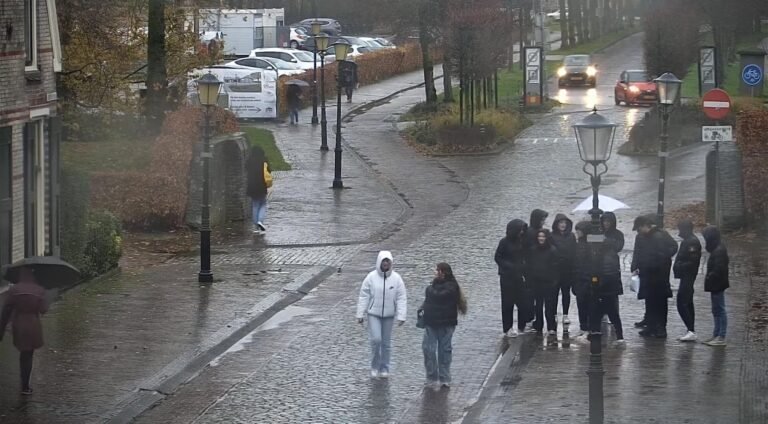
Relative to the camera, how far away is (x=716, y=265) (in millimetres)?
17609

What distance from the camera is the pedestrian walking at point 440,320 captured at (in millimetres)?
15625

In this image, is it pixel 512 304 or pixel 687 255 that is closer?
pixel 687 255

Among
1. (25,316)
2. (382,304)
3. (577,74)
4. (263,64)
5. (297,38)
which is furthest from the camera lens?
(297,38)

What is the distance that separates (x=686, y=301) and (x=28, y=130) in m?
10.1

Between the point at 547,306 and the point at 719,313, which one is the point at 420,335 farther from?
the point at 719,313

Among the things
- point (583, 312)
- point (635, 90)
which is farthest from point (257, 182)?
point (635, 90)

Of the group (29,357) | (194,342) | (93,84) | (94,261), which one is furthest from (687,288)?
(93,84)

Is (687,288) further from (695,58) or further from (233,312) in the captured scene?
(695,58)

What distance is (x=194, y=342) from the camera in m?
18.2

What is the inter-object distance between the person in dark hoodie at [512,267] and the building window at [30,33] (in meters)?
8.00

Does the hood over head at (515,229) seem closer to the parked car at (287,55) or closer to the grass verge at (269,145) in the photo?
the grass verge at (269,145)

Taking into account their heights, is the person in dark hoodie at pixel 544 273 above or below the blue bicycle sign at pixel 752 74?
below

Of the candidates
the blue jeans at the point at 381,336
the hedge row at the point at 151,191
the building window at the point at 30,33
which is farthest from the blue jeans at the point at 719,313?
the hedge row at the point at 151,191

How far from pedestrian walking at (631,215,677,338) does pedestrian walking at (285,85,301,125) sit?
97.2 feet
